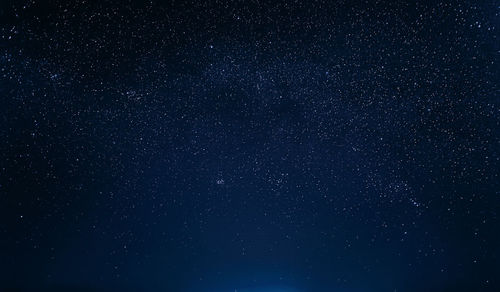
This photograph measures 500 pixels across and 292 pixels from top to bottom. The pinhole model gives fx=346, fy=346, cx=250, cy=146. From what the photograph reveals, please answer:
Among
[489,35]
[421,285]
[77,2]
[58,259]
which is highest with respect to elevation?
[77,2]

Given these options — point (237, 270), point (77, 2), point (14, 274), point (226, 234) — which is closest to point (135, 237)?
point (226, 234)

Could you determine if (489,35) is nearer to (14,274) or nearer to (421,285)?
(421,285)

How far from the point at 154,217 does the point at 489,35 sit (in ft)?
8.17

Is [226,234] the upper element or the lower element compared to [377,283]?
upper

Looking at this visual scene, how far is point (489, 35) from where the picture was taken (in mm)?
1930

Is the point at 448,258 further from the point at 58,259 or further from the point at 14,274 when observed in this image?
the point at 14,274

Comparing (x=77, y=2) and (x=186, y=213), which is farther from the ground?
(x=77, y=2)

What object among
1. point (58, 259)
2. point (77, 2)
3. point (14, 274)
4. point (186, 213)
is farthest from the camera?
point (14, 274)

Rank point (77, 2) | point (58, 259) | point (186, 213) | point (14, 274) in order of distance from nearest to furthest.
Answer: point (77, 2) → point (186, 213) → point (58, 259) → point (14, 274)

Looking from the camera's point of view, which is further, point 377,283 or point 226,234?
point 377,283

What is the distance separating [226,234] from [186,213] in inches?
15.2

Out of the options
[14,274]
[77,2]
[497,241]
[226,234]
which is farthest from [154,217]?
[497,241]

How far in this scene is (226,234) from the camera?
280 cm

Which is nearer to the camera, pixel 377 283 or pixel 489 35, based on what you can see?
pixel 489 35
